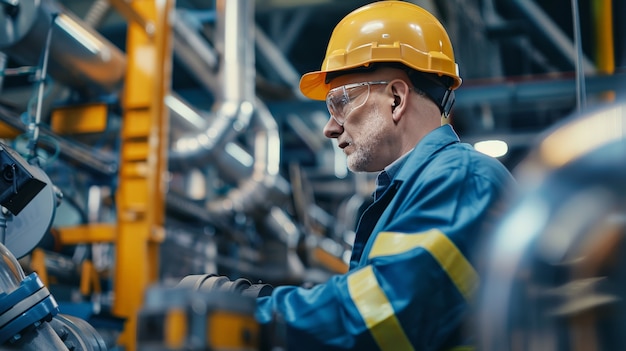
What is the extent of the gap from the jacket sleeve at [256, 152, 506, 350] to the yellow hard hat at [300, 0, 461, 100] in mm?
511

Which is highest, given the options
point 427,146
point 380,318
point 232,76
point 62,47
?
point 232,76

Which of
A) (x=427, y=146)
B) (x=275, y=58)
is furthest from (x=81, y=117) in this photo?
(x=427, y=146)

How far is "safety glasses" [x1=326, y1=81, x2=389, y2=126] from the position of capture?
1965mm

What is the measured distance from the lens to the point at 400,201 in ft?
5.39

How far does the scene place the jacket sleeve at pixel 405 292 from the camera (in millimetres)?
1399

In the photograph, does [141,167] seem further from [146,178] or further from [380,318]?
[380,318]

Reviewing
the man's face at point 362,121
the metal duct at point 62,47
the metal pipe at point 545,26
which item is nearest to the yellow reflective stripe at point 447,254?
the man's face at point 362,121

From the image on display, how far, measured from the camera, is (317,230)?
8367 mm

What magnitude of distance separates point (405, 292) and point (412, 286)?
0.02 m

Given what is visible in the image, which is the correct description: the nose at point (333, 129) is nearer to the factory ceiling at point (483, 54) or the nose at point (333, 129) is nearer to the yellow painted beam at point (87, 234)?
the yellow painted beam at point (87, 234)

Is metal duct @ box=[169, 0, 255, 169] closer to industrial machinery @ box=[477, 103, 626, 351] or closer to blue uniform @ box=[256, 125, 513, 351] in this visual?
blue uniform @ box=[256, 125, 513, 351]

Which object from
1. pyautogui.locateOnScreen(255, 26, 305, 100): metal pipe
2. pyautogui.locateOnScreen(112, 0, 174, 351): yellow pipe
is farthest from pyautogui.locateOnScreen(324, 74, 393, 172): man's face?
pyautogui.locateOnScreen(255, 26, 305, 100): metal pipe

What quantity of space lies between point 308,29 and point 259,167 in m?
2.42

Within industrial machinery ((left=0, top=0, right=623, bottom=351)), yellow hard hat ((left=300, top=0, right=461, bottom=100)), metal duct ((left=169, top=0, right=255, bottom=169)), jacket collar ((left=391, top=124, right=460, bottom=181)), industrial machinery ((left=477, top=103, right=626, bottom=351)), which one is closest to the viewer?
industrial machinery ((left=477, top=103, right=626, bottom=351))
